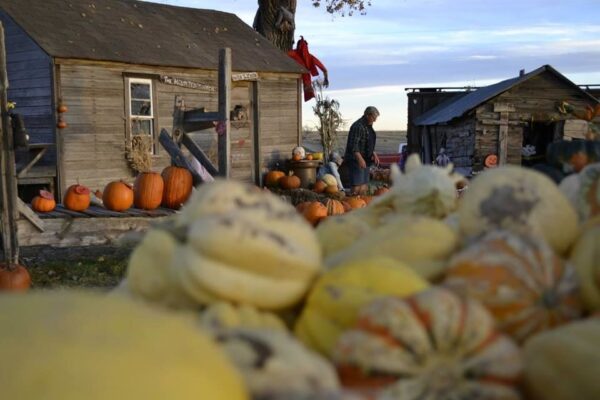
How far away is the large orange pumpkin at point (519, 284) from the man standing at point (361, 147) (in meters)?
10.5

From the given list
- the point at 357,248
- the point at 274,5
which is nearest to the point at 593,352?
the point at 357,248

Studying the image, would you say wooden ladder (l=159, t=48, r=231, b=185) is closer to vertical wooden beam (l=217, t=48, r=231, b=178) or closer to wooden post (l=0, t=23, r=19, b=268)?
vertical wooden beam (l=217, t=48, r=231, b=178)

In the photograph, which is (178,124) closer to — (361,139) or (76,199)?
(76,199)

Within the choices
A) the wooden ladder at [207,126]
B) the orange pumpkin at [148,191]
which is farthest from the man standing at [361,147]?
the orange pumpkin at [148,191]

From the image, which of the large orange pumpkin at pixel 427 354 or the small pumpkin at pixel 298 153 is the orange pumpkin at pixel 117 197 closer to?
the small pumpkin at pixel 298 153

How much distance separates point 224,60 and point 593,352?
7341 mm

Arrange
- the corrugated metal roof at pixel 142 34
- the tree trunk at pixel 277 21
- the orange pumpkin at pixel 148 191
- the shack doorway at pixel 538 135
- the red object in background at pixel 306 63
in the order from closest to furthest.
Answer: the orange pumpkin at pixel 148 191 → the corrugated metal roof at pixel 142 34 → the red object in background at pixel 306 63 → the tree trunk at pixel 277 21 → the shack doorway at pixel 538 135

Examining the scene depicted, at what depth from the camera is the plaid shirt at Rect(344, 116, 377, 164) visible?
12105 millimetres

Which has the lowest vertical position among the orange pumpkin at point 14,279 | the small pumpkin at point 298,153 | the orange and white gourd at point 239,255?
the orange pumpkin at point 14,279

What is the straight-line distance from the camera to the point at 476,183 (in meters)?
1.87

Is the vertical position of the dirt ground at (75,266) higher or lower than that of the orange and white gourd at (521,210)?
lower

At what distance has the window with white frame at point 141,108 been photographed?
46.6ft

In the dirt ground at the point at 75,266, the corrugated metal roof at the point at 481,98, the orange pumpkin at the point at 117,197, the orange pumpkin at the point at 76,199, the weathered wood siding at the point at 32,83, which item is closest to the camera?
the dirt ground at the point at 75,266

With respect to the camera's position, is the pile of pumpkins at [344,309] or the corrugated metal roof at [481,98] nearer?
the pile of pumpkins at [344,309]
